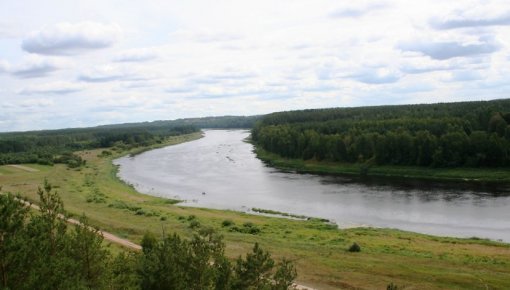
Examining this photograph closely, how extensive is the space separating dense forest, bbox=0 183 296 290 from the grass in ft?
42.1

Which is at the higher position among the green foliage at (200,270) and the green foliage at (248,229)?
the green foliage at (200,270)

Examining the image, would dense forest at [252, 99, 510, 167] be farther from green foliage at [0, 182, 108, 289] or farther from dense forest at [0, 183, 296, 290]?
green foliage at [0, 182, 108, 289]

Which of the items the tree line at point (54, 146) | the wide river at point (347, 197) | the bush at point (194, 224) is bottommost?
the wide river at point (347, 197)

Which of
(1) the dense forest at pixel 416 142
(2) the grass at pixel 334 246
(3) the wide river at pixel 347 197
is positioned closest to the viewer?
(2) the grass at pixel 334 246

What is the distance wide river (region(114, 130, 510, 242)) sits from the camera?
47.0 m

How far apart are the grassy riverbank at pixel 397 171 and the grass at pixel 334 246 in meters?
32.0

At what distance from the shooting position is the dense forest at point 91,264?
1350 cm

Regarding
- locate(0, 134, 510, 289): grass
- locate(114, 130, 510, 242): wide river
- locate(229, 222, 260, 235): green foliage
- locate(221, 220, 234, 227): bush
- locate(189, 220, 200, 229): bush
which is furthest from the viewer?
locate(114, 130, 510, 242): wide river

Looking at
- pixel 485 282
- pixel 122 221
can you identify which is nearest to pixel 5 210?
pixel 485 282

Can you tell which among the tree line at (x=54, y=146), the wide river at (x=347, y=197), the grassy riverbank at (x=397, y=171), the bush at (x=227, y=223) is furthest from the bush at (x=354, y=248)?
the tree line at (x=54, y=146)

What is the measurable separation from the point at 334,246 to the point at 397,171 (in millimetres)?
45411

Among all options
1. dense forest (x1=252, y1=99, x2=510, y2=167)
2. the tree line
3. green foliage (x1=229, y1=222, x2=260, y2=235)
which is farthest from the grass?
the tree line

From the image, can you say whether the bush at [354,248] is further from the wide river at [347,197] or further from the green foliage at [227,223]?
the green foliage at [227,223]

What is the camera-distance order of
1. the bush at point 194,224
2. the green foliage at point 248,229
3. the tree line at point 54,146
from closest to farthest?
the green foliage at point 248,229, the bush at point 194,224, the tree line at point 54,146
